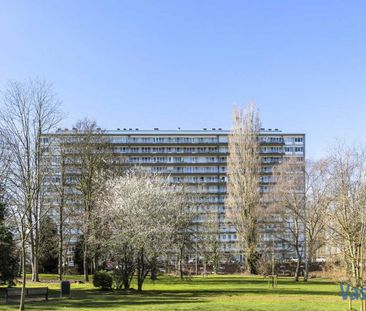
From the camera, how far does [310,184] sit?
50.9 metres

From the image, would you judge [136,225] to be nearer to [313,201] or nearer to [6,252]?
[6,252]

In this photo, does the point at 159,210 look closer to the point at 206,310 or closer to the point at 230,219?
the point at 206,310

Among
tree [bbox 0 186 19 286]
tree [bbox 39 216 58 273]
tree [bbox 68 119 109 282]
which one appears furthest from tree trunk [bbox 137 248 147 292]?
tree [bbox 39 216 58 273]

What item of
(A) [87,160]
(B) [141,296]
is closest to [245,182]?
(A) [87,160]

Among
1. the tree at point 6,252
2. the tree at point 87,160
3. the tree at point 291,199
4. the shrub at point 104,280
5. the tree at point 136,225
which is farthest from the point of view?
the tree at point 291,199

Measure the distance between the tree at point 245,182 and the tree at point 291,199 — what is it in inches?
148

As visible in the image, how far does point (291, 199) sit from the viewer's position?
51344mm

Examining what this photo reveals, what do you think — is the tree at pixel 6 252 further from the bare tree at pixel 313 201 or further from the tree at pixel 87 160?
the bare tree at pixel 313 201

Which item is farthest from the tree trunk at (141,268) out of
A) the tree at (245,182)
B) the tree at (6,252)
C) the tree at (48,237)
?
the tree at (245,182)

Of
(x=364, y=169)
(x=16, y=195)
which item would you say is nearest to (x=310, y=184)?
(x=364, y=169)

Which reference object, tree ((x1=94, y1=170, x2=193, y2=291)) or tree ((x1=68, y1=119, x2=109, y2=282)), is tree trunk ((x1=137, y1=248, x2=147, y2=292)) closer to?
tree ((x1=94, y1=170, x2=193, y2=291))

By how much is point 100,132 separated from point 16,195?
19933mm

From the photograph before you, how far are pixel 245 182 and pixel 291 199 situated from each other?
959 cm

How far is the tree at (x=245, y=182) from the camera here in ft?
190
